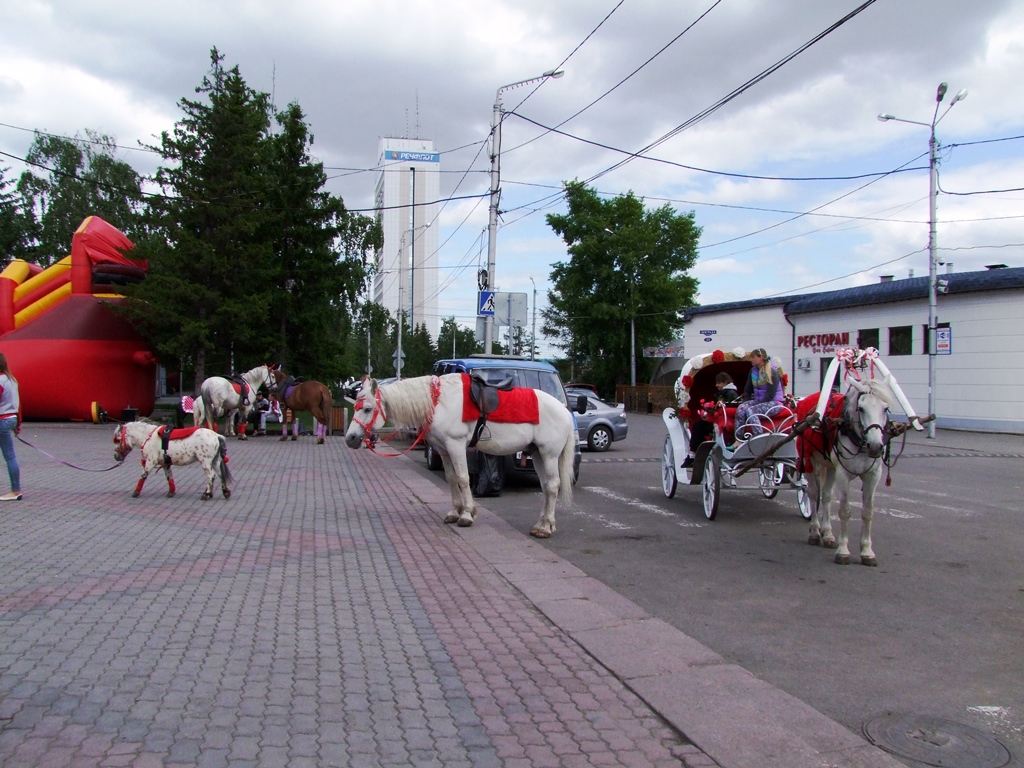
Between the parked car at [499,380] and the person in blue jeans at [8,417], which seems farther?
the parked car at [499,380]

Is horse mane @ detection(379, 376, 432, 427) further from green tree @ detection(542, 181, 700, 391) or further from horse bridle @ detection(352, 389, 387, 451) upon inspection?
green tree @ detection(542, 181, 700, 391)

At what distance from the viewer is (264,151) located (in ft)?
84.6

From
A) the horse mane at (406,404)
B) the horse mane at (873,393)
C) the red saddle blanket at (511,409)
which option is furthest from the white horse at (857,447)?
the horse mane at (406,404)

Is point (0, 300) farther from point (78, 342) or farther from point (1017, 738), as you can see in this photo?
point (1017, 738)

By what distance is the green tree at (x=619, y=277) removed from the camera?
5006 cm

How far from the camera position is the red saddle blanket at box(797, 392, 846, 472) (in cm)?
753

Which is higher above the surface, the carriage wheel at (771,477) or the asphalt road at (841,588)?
the carriage wheel at (771,477)

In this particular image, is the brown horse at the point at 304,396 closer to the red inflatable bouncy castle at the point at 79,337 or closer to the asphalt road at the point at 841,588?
the red inflatable bouncy castle at the point at 79,337

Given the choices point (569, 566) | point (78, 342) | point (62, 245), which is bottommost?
point (569, 566)

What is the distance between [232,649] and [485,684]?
5.36ft

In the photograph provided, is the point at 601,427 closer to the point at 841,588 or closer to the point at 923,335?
the point at 841,588

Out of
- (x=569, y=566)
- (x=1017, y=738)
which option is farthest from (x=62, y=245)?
(x=1017, y=738)

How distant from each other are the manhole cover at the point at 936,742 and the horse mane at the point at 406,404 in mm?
6160

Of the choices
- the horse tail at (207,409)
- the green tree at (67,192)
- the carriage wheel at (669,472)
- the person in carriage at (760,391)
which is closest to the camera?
the person in carriage at (760,391)
